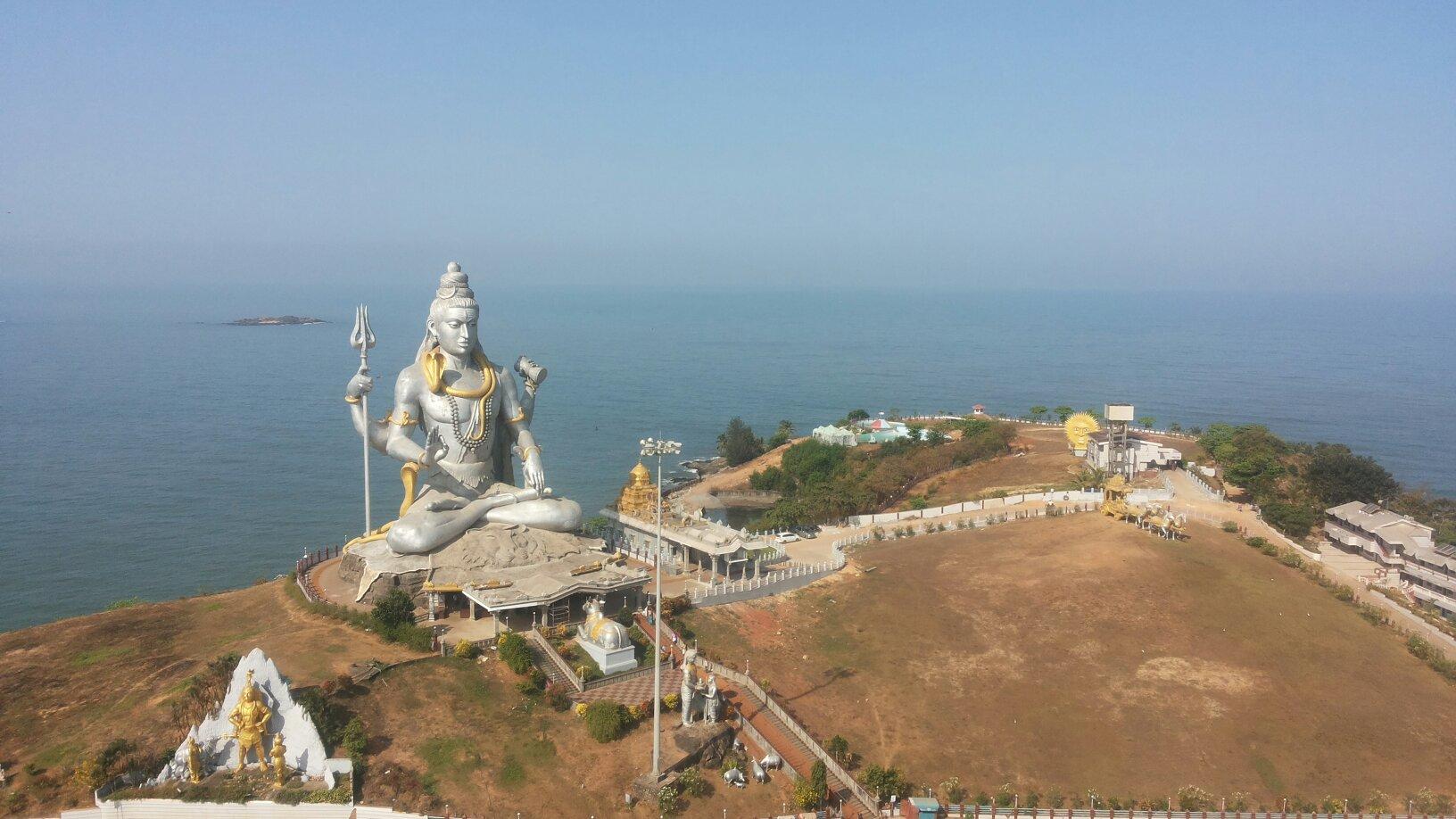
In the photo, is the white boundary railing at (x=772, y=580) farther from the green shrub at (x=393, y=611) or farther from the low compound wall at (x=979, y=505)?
the green shrub at (x=393, y=611)

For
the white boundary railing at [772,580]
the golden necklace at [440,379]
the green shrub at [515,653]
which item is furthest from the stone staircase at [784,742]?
the golden necklace at [440,379]

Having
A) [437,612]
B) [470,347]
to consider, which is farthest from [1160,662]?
[470,347]

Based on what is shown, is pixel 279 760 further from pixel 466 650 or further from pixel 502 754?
pixel 466 650

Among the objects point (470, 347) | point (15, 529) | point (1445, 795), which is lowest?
point (15, 529)

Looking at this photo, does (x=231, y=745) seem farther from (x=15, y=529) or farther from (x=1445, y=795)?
(x=15, y=529)

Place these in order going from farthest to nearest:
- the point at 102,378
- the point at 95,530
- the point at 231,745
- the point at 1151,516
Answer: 1. the point at 102,378
2. the point at 95,530
3. the point at 1151,516
4. the point at 231,745
